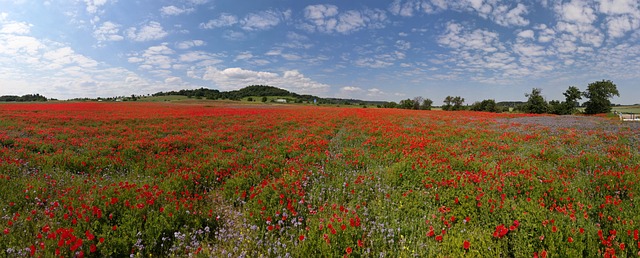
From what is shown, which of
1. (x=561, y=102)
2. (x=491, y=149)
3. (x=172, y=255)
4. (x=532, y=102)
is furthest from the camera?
(x=532, y=102)

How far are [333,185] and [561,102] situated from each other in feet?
316

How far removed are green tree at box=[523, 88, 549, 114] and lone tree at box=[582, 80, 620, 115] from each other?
902cm

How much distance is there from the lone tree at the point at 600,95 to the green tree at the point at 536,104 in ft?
29.6

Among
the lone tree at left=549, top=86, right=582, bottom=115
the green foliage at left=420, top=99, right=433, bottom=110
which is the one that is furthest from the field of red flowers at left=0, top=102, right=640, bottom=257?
the green foliage at left=420, top=99, right=433, bottom=110

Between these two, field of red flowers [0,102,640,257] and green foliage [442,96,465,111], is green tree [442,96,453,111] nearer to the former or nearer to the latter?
green foliage [442,96,465,111]

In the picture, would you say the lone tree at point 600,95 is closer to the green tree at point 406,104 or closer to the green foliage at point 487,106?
the green foliage at point 487,106

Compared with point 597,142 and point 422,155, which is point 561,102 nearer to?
point 597,142

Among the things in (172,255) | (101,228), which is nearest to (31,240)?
(101,228)

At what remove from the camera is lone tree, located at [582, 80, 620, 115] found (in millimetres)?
67688

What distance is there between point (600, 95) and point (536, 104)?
43.3 feet

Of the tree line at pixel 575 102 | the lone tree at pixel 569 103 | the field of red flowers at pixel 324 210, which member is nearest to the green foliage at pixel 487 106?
the tree line at pixel 575 102

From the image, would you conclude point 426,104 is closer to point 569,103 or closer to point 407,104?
point 407,104

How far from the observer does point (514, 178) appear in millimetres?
6434

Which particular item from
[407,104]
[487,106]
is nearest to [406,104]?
[407,104]
